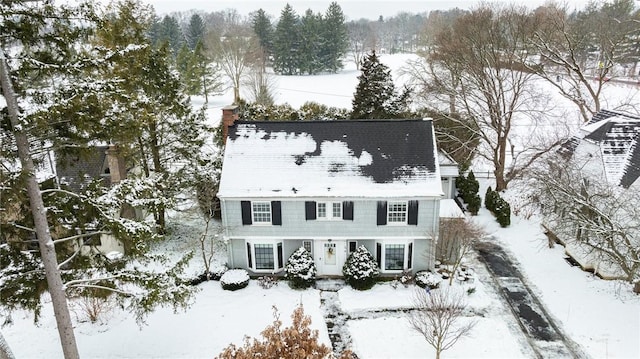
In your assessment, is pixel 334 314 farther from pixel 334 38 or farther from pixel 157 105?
pixel 334 38

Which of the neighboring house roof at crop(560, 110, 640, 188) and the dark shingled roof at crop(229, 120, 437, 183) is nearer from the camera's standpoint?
the dark shingled roof at crop(229, 120, 437, 183)

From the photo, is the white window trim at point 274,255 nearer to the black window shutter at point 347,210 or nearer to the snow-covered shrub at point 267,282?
the snow-covered shrub at point 267,282

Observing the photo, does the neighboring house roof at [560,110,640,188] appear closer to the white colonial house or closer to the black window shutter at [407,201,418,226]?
the white colonial house

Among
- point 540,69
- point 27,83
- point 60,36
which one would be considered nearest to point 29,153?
point 27,83

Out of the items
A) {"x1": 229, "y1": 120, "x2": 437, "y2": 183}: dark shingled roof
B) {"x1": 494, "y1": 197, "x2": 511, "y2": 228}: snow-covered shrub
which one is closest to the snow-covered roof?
{"x1": 229, "y1": 120, "x2": 437, "y2": 183}: dark shingled roof

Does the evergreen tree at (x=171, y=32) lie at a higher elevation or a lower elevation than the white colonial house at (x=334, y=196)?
higher

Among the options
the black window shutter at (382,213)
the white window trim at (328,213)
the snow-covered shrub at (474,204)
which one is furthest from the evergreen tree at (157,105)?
the snow-covered shrub at (474,204)
